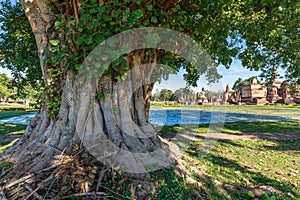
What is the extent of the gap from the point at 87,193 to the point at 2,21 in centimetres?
697

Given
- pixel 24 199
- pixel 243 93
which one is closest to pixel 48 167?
pixel 24 199

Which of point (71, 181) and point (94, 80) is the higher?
point (94, 80)

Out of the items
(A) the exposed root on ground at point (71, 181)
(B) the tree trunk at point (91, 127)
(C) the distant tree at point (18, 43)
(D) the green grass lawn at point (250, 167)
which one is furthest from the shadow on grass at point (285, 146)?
(C) the distant tree at point (18, 43)

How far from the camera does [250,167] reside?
3.88 m

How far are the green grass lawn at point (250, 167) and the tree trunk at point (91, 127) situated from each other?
0.96 m

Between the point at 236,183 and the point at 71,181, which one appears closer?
the point at 71,181

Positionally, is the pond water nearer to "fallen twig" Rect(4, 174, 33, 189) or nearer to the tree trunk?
the tree trunk

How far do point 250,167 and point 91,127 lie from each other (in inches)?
133

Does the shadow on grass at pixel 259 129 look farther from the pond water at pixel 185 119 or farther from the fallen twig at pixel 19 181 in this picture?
the fallen twig at pixel 19 181

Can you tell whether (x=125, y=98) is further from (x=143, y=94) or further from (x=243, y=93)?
(x=243, y=93)

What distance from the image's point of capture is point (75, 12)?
2758 millimetres

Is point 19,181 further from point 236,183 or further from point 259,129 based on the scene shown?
point 259,129

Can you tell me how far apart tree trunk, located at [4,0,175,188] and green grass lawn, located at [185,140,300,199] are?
96cm

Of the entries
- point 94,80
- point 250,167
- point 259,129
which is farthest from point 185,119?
point 94,80
